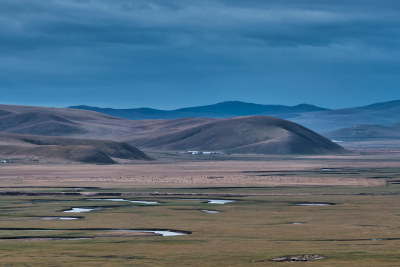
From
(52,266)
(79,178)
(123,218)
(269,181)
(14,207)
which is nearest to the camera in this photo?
(52,266)

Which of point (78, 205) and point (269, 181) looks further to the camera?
point (269, 181)

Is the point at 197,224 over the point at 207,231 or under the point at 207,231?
over

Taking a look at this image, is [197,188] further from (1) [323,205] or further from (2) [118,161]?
(2) [118,161]

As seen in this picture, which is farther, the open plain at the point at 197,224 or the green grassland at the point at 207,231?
the open plain at the point at 197,224

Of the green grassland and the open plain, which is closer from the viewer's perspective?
the green grassland

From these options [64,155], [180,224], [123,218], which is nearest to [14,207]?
[123,218]

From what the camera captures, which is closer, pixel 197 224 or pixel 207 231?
pixel 207 231

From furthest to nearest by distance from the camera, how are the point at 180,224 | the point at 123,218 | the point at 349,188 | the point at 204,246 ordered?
the point at 349,188 → the point at 123,218 → the point at 180,224 → the point at 204,246
